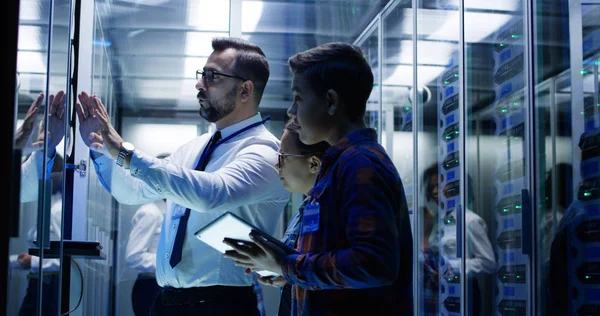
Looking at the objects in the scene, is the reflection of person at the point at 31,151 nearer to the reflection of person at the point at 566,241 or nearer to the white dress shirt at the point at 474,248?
the reflection of person at the point at 566,241

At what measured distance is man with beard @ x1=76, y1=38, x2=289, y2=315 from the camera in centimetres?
266

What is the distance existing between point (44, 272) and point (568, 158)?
2.33m

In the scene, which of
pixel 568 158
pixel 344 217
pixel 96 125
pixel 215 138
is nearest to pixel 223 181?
pixel 215 138

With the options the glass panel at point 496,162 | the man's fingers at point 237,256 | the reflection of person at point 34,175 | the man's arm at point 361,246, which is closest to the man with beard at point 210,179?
Result: the reflection of person at point 34,175

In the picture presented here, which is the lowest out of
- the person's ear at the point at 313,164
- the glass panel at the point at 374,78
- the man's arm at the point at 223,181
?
the man's arm at the point at 223,181

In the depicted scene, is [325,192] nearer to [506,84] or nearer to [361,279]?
[361,279]

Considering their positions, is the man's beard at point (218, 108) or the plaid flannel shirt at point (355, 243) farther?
the man's beard at point (218, 108)

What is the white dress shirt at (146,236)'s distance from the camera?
645 centimetres

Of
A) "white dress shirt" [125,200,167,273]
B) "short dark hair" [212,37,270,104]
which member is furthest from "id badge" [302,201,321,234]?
"white dress shirt" [125,200,167,273]

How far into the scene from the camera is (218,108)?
3.11 m

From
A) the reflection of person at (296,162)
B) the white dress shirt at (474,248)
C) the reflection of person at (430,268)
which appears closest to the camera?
the reflection of person at (296,162)

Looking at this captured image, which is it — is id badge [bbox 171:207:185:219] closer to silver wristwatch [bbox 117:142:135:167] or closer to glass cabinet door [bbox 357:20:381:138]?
silver wristwatch [bbox 117:142:135:167]

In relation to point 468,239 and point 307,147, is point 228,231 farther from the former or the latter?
point 468,239

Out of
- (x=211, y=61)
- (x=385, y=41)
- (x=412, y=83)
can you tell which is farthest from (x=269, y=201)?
(x=385, y=41)
